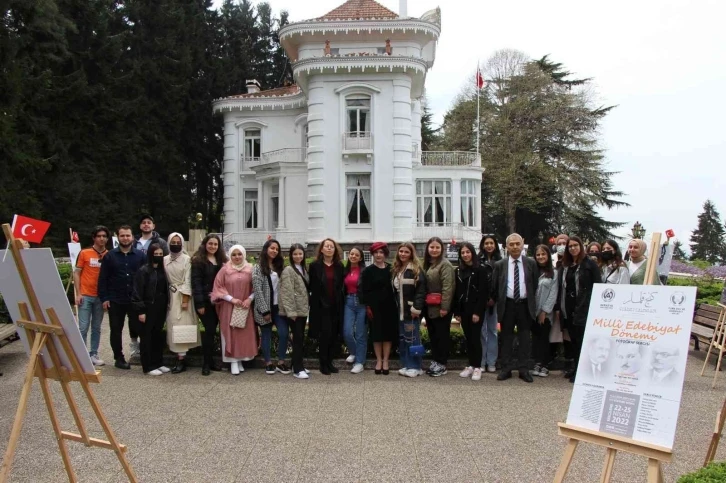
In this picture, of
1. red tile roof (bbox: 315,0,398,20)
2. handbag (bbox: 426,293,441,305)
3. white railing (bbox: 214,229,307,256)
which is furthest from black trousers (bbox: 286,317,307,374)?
red tile roof (bbox: 315,0,398,20)

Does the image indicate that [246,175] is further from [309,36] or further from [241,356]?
[241,356]

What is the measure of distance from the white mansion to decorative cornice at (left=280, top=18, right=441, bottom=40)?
45mm

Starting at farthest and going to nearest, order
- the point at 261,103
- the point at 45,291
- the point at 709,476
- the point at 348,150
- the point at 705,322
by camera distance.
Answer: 1. the point at 261,103
2. the point at 348,150
3. the point at 705,322
4. the point at 45,291
5. the point at 709,476

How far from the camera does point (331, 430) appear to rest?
5.69 m

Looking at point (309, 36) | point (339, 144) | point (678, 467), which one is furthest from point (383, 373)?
point (309, 36)

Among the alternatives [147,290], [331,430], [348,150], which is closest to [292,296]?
[147,290]

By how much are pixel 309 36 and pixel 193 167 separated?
1287 cm

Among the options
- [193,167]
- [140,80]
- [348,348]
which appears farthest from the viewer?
[193,167]

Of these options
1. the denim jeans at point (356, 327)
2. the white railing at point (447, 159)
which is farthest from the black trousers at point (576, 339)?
the white railing at point (447, 159)

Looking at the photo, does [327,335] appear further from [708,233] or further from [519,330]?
[708,233]

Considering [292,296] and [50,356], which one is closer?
[50,356]

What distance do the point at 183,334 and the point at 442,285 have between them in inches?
143

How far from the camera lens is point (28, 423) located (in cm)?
580

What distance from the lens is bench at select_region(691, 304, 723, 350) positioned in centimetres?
962
